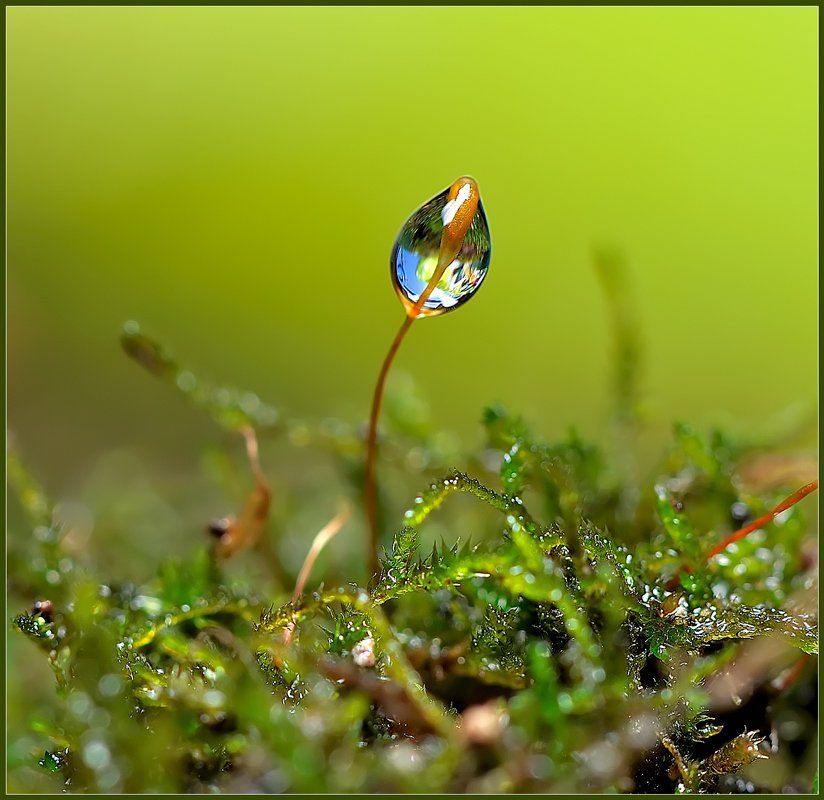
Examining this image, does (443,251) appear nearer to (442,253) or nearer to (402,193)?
(442,253)

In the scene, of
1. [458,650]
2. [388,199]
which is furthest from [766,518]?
[388,199]

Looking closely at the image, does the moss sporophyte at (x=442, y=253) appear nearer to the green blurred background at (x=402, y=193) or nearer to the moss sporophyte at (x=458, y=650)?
the moss sporophyte at (x=458, y=650)

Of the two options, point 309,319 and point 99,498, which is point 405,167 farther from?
point 99,498

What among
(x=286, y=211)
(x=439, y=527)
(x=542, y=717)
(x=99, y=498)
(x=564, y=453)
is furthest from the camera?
(x=286, y=211)

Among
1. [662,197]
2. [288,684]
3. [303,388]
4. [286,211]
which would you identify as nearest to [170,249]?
[286,211]

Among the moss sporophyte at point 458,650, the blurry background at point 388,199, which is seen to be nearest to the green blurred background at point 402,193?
the blurry background at point 388,199

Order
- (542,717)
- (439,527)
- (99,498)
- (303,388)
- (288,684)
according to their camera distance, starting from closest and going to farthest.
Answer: (542,717) → (288,684) → (439,527) → (99,498) → (303,388)
